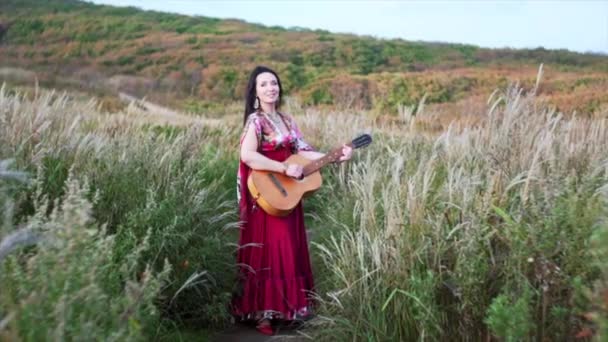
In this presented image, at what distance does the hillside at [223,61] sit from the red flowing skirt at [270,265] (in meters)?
16.7

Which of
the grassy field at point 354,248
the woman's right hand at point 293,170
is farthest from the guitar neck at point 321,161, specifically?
the grassy field at point 354,248

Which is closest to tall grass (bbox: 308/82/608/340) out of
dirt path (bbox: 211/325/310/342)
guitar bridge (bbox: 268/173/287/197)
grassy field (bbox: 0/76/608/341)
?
grassy field (bbox: 0/76/608/341)

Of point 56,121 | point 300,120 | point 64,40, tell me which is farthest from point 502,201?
point 64,40

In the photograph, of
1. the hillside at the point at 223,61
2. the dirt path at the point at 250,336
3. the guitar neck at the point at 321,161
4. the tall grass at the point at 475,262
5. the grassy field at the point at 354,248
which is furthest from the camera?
the hillside at the point at 223,61

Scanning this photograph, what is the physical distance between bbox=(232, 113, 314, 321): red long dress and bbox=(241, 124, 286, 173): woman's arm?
2.9 inches

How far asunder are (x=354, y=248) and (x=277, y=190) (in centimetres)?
99

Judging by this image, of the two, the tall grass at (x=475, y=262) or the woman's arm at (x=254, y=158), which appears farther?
the woman's arm at (x=254, y=158)

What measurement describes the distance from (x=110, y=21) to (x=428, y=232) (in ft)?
102

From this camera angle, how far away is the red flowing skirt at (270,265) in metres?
4.93

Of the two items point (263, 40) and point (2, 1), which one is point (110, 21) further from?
point (263, 40)

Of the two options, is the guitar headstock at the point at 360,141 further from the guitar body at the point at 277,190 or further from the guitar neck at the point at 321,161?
the guitar body at the point at 277,190

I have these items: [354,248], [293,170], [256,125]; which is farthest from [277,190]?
[354,248]

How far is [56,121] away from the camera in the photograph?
6051 mm

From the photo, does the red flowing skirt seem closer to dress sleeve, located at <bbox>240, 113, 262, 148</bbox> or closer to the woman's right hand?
dress sleeve, located at <bbox>240, 113, 262, 148</bbox>
